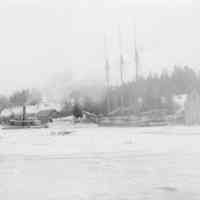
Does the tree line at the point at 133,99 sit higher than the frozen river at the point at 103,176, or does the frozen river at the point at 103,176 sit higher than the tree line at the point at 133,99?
the tree line at the point at 133,99

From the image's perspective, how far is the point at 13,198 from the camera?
661cm

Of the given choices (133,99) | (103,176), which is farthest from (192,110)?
(103,176)

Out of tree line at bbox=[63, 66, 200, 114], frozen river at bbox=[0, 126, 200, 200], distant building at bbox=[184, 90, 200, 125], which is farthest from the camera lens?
tree line at bbox=[63, 66, 200, 114]

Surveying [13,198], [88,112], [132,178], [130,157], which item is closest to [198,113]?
[88,112]

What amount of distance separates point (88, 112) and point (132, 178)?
4876 centimetres

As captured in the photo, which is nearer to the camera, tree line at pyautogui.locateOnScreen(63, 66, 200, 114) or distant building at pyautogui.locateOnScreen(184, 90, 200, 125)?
distant building at pyautogui.locateOnScreen(184, 90, 200, 125)

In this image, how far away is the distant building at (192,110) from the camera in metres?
38.2

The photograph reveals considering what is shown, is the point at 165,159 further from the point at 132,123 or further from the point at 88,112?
the point at 88,112

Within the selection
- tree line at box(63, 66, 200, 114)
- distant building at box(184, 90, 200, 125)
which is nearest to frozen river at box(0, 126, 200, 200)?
distant building at box(184, 90, 200, 125)

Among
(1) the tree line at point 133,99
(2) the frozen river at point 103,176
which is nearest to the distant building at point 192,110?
(1) the tree line at point 133,99

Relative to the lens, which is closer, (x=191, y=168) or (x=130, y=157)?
(x=191, y=168)

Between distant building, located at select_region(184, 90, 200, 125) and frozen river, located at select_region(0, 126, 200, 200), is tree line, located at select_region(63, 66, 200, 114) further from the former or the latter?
frozen river, located at select_region(0, 126, 200, 200)

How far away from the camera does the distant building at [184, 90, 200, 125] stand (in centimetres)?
3825

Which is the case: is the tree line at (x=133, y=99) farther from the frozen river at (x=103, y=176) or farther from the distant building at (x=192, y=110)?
the frozen river at (x=103, y=176)
